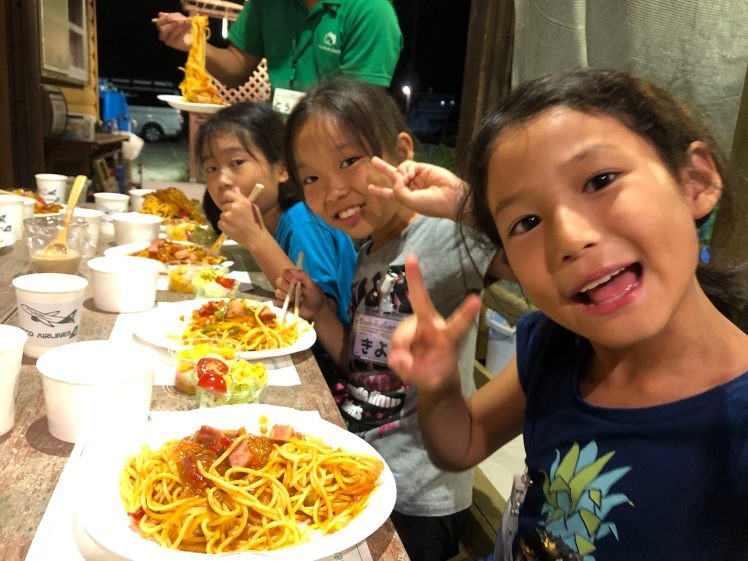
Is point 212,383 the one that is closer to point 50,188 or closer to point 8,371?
point 8,371

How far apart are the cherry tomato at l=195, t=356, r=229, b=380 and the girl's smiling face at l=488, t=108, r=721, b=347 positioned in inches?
27.5

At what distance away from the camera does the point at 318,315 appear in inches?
82.0

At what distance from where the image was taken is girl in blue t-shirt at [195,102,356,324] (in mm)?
2322

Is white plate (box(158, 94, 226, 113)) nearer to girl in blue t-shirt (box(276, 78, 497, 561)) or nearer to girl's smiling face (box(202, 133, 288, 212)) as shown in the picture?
girl's smiling face (box(202, 133, 288, 212))

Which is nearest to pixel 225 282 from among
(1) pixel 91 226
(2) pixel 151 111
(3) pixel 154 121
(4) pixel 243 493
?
(1) pixel 91 226

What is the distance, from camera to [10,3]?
13.6 ft

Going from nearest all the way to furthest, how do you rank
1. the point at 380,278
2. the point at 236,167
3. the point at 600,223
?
the point at 600,223 → the point at 380,278 → the point at 236,167

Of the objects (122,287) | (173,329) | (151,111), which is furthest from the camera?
(151,111)

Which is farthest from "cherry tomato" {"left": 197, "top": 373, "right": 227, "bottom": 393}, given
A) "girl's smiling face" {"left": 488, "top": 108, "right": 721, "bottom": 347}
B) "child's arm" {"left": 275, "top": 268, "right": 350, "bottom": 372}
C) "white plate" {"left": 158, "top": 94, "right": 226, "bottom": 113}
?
"white plate" {"left": 158, "top": 94, "right": 226, "bottom": 113}

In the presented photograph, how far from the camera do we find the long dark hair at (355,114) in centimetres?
195

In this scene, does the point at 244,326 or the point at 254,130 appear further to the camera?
the point at 254,130

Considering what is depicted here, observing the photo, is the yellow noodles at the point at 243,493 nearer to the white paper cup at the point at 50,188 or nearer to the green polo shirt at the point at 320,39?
the green polo shirt at the point at 320,39

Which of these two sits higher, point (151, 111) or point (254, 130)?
point (254, 130)

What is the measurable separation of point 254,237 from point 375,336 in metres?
0.77
